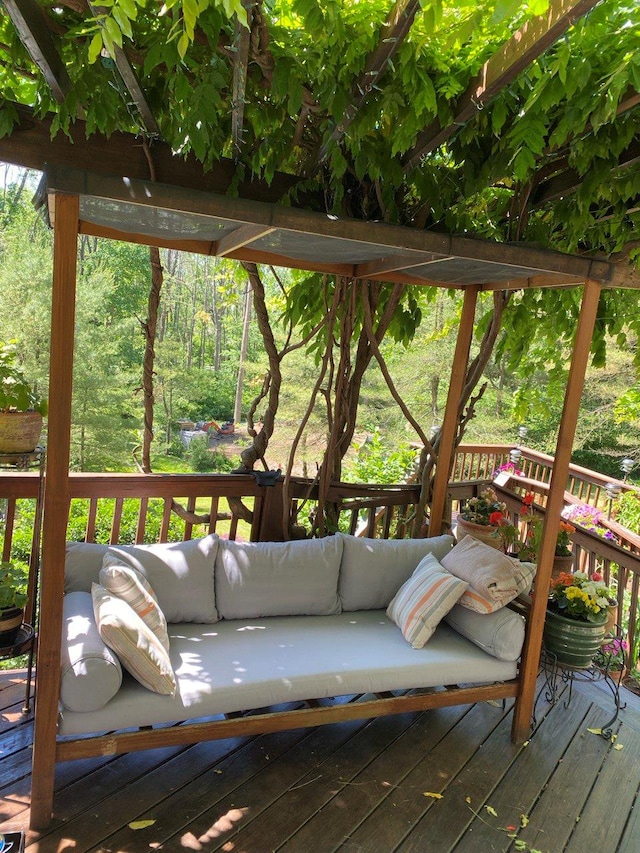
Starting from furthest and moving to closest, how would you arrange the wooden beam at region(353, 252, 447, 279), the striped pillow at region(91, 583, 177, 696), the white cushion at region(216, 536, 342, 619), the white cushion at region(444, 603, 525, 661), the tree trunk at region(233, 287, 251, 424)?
the tree trunk at region(233, 287, 251, 424), the white cushion at region(216, 536, 342, 619), the white cushion at region(444, 603, 525, 661), the wooden beam at region(353, 252, 447, 279), the striped pillow at region(91, 583, 177, 696)

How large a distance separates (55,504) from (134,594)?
0.61m

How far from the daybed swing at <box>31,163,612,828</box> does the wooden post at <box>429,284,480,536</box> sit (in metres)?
0.16

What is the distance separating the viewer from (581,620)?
9.31ft

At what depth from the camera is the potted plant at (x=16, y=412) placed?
241cm

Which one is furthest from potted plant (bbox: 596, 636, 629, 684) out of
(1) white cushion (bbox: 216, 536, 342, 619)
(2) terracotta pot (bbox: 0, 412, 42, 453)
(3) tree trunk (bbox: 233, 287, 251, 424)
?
(3) tree trunk (bbox: 233, 287, 251, 424)

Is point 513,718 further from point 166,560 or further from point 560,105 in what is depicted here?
point 560,105

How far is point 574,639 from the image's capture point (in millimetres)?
2818

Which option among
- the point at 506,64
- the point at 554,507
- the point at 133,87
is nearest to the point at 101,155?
the point at 133,87

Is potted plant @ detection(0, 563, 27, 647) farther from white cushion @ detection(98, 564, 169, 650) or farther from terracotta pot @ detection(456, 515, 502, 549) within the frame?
terracotta pot @ detection(456, 515, 502, 549)

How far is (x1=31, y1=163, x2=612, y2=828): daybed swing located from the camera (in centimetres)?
189

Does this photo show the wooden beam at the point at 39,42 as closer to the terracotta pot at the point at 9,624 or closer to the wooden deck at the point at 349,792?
the terracotta pot at the point at 9,624

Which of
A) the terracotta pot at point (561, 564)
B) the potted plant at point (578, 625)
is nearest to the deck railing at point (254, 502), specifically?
the terracotta pot at point (561, 564)

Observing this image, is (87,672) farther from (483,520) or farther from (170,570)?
(483,520)

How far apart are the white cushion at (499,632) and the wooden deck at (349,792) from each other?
435mm
